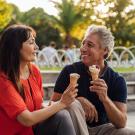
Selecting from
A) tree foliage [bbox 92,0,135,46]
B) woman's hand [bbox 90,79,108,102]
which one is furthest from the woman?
tree foliage [bbox 92,0,135,46]

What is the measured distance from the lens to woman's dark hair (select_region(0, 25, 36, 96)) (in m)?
3.51

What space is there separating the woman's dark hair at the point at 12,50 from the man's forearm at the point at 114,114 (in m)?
0.63

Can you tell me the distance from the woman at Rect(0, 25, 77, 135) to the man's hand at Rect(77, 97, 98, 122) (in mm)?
334

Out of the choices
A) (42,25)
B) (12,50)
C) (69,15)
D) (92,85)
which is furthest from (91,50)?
(42,25)

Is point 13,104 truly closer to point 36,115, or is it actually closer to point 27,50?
point 36,115

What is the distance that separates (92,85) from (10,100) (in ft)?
2.47

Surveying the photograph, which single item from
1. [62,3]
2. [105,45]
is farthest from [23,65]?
[62,3]

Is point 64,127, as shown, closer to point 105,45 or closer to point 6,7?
point 105,45

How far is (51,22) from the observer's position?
48.8 meters

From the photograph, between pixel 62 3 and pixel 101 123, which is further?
pixel 62 3

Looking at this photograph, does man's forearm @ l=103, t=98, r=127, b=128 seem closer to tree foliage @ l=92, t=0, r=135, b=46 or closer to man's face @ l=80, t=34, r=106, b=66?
man's face @ l=80, t=34, r=106, b=66

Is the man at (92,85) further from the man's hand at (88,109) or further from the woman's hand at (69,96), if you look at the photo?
the woman's hand at (69,96)

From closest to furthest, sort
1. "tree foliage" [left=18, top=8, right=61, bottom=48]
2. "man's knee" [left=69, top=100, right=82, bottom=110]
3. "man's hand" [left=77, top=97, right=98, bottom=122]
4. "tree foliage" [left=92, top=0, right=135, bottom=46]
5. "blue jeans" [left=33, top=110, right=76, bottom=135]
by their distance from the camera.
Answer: "blue jeans" [left=33, top=110, right=76, bottom=135], "man's knee" [left=69, top=100, right=82, bottom=110], "man's hand" [left=77, top=97, right=98, bottom=122], "tree foliage" [left=92, top=0, right=135, bottom=46], "tree foliage" [left=18, top=8, right=61, bottom=48]

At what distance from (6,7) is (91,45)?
27.4 metres
